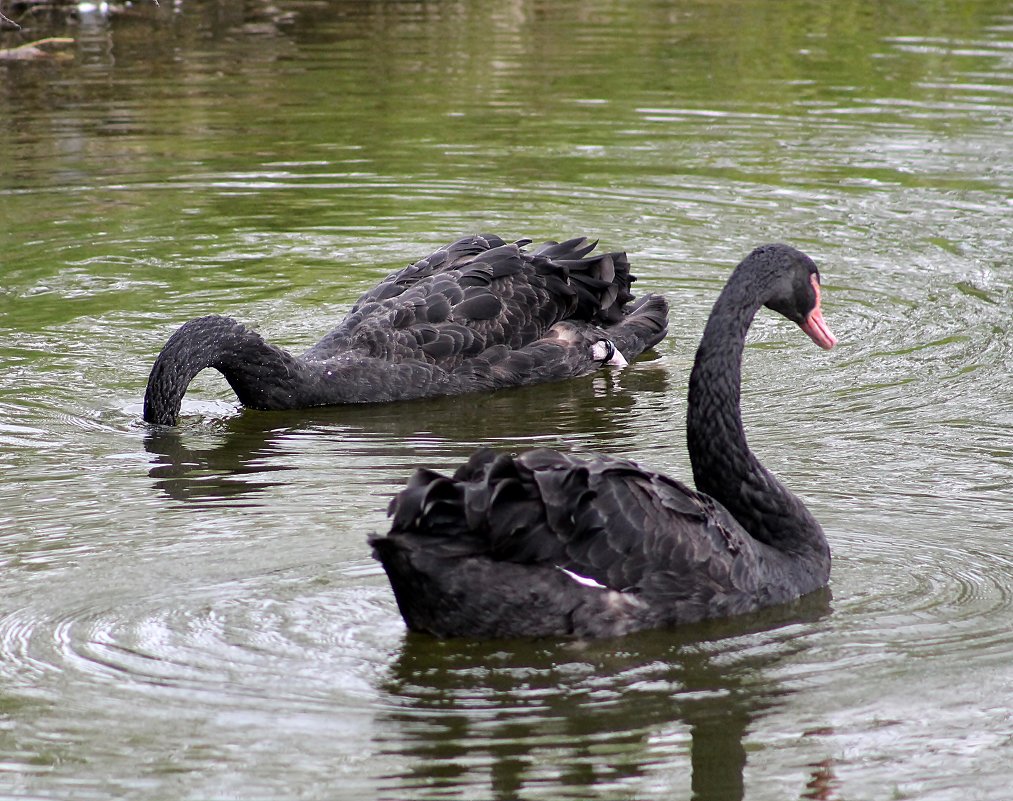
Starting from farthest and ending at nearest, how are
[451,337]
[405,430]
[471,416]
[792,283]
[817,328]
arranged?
[451,337] → [471,416] → [405,430] → [817,328] → [792,283]

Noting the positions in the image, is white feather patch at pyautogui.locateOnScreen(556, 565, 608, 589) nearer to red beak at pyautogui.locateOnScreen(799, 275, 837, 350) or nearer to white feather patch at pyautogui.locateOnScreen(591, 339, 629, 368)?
red beak at pyautogui.locateOnScreen(799, 275, 837, 350)

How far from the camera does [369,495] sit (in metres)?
7.67

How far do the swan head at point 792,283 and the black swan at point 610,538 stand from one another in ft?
0.47

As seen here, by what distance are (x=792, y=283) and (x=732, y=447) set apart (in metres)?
0.82

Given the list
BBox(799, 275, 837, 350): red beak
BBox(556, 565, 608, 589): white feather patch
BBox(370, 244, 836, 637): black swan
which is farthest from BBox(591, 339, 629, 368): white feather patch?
BBox(556, 565, 608, 589): white feather patch

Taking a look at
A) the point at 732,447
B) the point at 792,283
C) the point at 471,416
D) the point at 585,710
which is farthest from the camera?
the point at 471,416

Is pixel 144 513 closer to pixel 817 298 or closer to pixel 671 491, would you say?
pixel 671 491

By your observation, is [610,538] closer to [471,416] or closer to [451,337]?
[471,416]

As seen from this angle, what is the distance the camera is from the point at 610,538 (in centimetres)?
600

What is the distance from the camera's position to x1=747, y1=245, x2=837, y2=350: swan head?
6855 mm

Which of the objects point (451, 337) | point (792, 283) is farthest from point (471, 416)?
point (792, 283)

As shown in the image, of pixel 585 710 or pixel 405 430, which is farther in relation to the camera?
pixel 405 430

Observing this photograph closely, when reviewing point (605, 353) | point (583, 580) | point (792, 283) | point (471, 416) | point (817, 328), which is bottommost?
point (471, 416)

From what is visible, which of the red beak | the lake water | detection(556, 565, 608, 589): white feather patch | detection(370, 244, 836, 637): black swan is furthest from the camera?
the red beak
